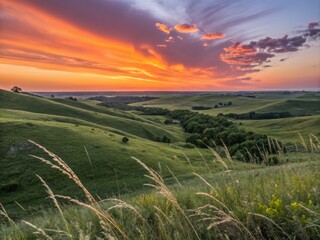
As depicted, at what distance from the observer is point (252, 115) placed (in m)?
167

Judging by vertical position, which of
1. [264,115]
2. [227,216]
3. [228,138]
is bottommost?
[264,115]

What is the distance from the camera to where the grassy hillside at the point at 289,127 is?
9062 centimetres

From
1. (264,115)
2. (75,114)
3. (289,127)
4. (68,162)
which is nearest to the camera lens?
(68,162)

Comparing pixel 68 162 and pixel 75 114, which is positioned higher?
pixel 75 114

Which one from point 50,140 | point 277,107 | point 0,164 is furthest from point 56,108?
point 277,107

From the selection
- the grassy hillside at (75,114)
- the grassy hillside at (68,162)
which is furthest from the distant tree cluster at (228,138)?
the grassy hillside at (68,162)

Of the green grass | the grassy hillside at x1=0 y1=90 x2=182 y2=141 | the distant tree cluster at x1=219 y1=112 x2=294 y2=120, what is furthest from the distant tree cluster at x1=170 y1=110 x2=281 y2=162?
the green grass

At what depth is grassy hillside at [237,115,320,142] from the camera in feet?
297

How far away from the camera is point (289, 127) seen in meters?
108

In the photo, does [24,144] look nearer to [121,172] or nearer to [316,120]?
[121,172]

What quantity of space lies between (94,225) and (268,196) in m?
3.36

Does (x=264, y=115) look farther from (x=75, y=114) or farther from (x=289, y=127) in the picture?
(x=75, y=114)

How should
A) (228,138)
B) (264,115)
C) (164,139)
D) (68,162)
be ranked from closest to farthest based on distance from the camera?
(68,162)
(164,139)
(228,138)
(264,115)

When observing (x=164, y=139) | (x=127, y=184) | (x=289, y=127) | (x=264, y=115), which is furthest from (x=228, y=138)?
(x=264, y=115)
